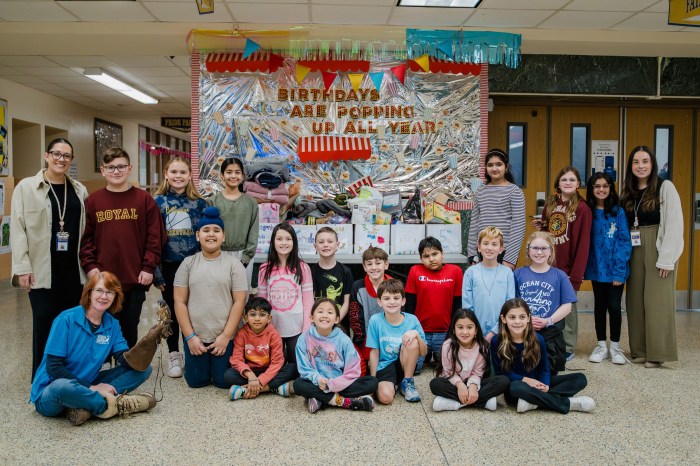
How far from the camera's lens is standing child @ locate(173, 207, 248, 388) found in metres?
3.34

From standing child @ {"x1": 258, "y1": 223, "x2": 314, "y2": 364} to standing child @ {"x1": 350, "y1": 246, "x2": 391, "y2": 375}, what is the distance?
35cm

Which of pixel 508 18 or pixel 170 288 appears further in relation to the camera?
pixel 508 18

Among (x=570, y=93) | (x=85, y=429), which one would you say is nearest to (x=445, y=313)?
(x=85, y=429)

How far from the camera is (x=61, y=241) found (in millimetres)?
3219

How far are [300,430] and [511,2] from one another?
350cm

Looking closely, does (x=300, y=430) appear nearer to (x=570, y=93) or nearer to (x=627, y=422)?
(x=627, y=422)

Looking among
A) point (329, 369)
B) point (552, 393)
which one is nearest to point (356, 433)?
point (329, 369)

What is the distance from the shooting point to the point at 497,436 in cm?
265

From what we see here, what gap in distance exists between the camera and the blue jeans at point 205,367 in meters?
3.34

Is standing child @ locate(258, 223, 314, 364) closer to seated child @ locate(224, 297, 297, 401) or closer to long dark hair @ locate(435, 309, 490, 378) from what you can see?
seated child @ locate(224, 297, 297, 401)

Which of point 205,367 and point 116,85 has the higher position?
point 116,85

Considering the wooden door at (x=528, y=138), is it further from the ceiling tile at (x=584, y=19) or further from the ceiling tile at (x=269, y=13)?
the ceiling tile at (x=269, y=13)

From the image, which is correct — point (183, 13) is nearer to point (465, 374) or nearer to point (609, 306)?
point (465, 374)

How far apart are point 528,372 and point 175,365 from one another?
2.09 m
